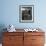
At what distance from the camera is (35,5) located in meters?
4.09

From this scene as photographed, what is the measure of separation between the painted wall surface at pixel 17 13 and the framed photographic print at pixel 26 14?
98mm

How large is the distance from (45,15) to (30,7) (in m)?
0.56

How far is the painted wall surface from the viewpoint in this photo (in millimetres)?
4070

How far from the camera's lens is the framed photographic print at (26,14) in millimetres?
4086

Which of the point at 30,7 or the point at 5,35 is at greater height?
the point at 30,7

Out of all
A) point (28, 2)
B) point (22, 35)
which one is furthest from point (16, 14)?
point (22, 35)

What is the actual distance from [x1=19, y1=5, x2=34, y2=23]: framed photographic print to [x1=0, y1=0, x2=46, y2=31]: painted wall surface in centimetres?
10

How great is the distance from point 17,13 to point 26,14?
295 mm

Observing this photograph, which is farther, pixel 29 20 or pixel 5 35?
pixel 29 20

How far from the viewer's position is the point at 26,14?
4121 mm

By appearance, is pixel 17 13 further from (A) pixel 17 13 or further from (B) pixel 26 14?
(B) pixel 26 14

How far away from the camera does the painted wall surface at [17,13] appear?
4.07 metres

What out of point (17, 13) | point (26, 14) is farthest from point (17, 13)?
point (26, 14)

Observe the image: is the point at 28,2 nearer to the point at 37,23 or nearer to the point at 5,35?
the point at 37,23
